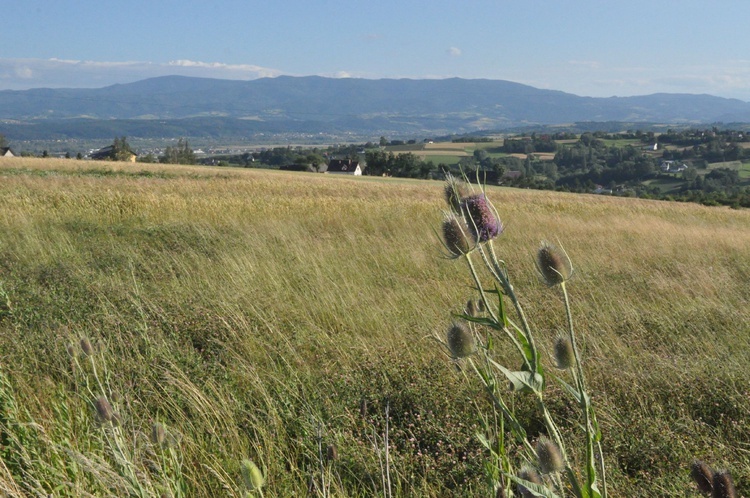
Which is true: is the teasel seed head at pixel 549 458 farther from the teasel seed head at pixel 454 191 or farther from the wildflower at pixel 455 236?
the teasel seed head at pixel 454 191

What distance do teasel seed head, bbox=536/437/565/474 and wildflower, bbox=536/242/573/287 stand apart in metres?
0.41

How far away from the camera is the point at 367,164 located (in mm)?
71938

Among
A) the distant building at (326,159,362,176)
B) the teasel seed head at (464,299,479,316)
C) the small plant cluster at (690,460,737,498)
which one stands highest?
the small plant cluster at (690,460,737,498)

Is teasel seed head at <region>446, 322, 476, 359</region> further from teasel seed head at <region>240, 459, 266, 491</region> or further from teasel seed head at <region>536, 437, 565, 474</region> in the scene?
teasel seed head at <region>240, 459, 266, 491</region>

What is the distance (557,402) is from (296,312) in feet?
7.57

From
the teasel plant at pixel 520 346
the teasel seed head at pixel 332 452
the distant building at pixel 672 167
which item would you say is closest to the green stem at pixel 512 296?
the teasel plant at pixel 520 346

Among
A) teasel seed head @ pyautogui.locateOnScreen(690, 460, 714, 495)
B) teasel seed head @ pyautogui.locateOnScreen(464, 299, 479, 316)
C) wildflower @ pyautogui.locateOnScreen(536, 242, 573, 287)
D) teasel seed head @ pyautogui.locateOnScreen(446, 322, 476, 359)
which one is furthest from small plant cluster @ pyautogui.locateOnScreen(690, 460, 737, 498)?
teasel seed head @ pyautogui.locateOnScreen(464, 299, 479, 316)

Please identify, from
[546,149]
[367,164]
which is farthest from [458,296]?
[546,149]

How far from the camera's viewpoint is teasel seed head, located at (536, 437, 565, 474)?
4.52 feet

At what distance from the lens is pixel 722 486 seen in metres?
1.11

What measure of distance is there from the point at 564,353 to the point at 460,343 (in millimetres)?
295

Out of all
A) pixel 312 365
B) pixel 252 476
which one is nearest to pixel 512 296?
pixel 252 476

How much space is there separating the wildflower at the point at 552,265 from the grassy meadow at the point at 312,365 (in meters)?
0.30

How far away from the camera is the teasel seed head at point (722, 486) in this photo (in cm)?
110
